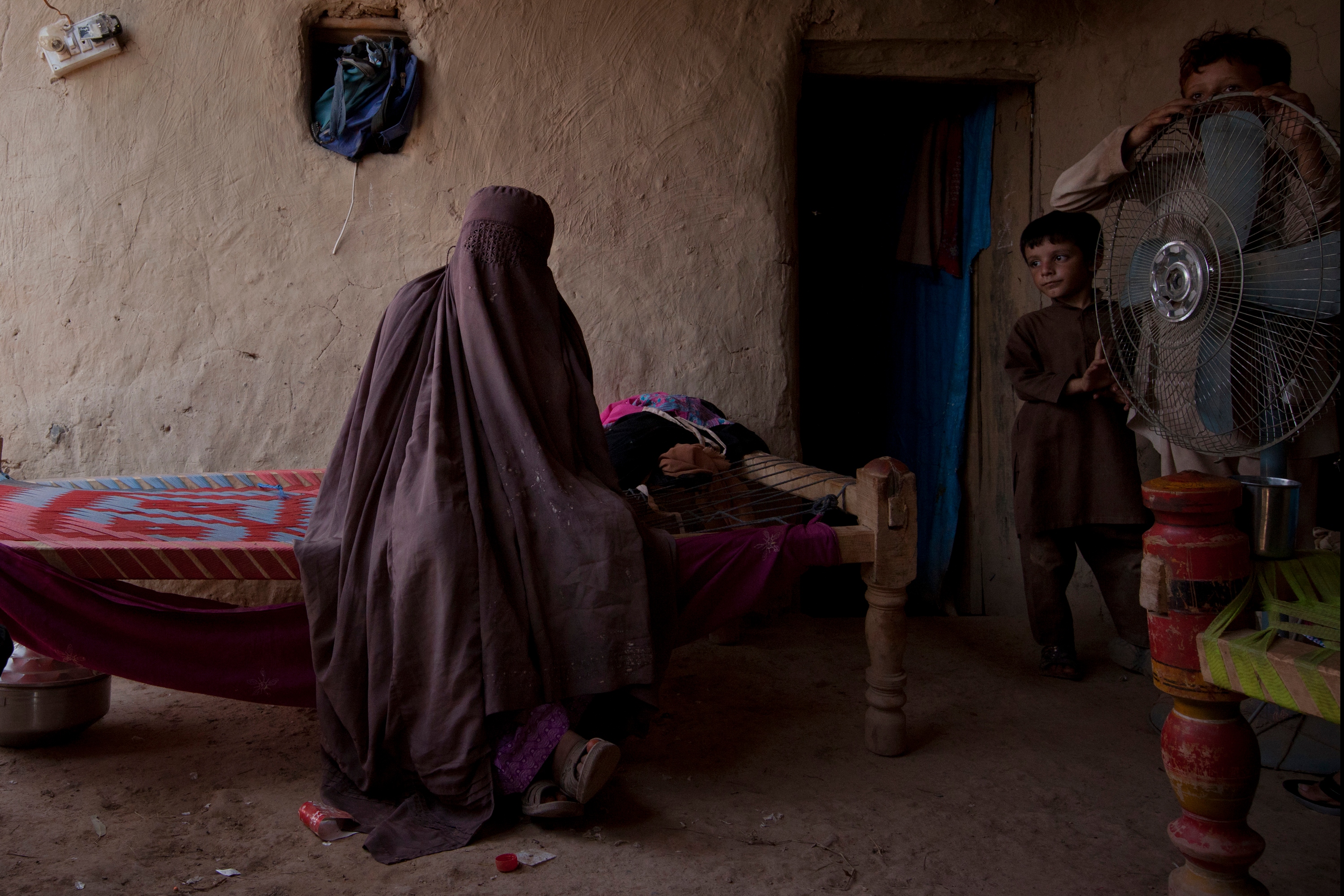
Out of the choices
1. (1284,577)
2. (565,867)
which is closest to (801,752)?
(565,867)

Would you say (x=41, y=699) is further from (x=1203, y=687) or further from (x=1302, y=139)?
(x=1302, y=139)

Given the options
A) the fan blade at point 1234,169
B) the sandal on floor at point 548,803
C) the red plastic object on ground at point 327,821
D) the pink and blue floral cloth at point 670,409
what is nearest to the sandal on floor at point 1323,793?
the fan blade at point 1234,169

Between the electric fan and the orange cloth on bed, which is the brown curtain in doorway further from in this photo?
the electric fan

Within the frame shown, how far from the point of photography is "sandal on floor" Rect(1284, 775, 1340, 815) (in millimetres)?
2203

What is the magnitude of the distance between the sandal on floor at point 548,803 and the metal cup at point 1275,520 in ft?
4.87

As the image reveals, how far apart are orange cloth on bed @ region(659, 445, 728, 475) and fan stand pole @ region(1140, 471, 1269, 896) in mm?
1694

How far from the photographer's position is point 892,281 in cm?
473

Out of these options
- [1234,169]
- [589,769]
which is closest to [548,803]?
[589,769]

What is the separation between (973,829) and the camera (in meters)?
2.16

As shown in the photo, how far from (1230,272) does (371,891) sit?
2131mm

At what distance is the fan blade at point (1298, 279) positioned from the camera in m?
1.65

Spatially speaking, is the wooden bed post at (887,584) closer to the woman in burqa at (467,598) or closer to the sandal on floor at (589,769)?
the woman in burqa at (467,598)

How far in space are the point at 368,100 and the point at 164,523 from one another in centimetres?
190

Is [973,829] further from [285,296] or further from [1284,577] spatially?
[285,296]
